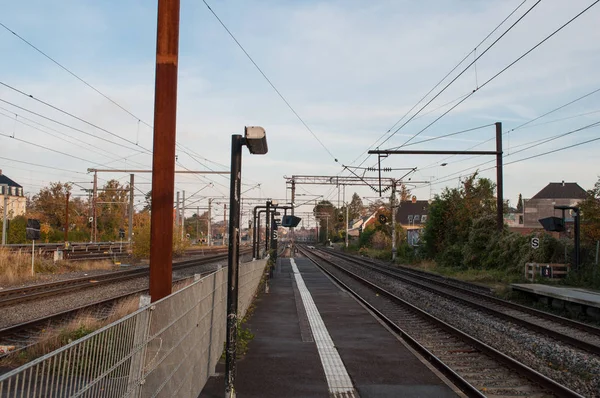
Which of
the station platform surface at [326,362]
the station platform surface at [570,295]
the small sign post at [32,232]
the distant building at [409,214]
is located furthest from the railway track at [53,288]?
the distant building at [409,214]

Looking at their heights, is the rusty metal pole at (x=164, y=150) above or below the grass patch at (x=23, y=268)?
above

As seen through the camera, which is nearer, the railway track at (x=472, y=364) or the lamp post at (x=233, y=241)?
the lamp post at (x=233, y=241)

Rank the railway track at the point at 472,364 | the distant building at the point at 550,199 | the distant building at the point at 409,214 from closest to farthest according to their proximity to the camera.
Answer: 1. the railway track at the point at 472,364
2. the distant building at the point at 550,199
3. the distant building at the point at 409,214

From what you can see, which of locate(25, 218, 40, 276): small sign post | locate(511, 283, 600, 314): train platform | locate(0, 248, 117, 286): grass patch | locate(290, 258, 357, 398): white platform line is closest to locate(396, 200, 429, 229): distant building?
locate(0, 248, 117, 286): grass patch

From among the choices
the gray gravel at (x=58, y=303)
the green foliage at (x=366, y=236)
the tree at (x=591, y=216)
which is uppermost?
the tree at (x=591, y=216)

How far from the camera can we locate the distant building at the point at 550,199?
3253 inches

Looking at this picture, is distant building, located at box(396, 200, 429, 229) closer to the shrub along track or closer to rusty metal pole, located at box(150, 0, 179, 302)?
the shrub along track

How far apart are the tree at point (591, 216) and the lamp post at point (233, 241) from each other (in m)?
22.7

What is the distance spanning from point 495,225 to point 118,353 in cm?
3319

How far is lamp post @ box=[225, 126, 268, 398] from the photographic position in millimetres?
6465

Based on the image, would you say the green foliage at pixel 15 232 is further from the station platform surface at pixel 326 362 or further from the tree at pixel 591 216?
the tree at pixel 591 216

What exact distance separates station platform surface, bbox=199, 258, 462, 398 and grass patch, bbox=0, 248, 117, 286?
544 inches

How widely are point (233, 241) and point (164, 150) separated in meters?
1.61

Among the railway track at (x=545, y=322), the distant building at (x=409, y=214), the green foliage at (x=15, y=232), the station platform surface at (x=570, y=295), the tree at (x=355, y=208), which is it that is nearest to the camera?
the railway track at (x=545, y=322)
